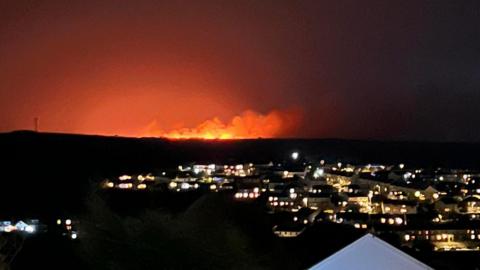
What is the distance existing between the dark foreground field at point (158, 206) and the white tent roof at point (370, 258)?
1.98m

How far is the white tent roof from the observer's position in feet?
14.1

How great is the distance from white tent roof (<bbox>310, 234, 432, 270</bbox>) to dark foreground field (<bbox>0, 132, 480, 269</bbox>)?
1983 mm

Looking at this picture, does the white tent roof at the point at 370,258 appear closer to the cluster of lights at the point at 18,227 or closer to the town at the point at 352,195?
the town at the point at 352,195

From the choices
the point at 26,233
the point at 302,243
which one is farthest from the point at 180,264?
the point at 26,233

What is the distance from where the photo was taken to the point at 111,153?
3191 centimetres

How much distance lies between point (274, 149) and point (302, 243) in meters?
32.1

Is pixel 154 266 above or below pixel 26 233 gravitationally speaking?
below

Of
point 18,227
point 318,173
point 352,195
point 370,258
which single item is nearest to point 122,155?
point 318,173

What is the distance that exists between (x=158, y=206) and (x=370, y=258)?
9249 millimetres

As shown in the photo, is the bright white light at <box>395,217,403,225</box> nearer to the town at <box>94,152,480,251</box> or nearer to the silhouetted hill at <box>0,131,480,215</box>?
the town at <box>94,152,480,251</box>

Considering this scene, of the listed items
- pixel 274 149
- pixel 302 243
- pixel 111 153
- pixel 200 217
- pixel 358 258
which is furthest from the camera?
pixel 274 149

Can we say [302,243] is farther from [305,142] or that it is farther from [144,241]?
[305,142]

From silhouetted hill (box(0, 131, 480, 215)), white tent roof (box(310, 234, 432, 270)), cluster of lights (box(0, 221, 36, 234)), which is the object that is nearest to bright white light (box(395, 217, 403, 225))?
silhouetted hill (box(0, 131, 480, 215))

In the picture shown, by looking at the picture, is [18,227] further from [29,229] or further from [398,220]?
[398,220]
